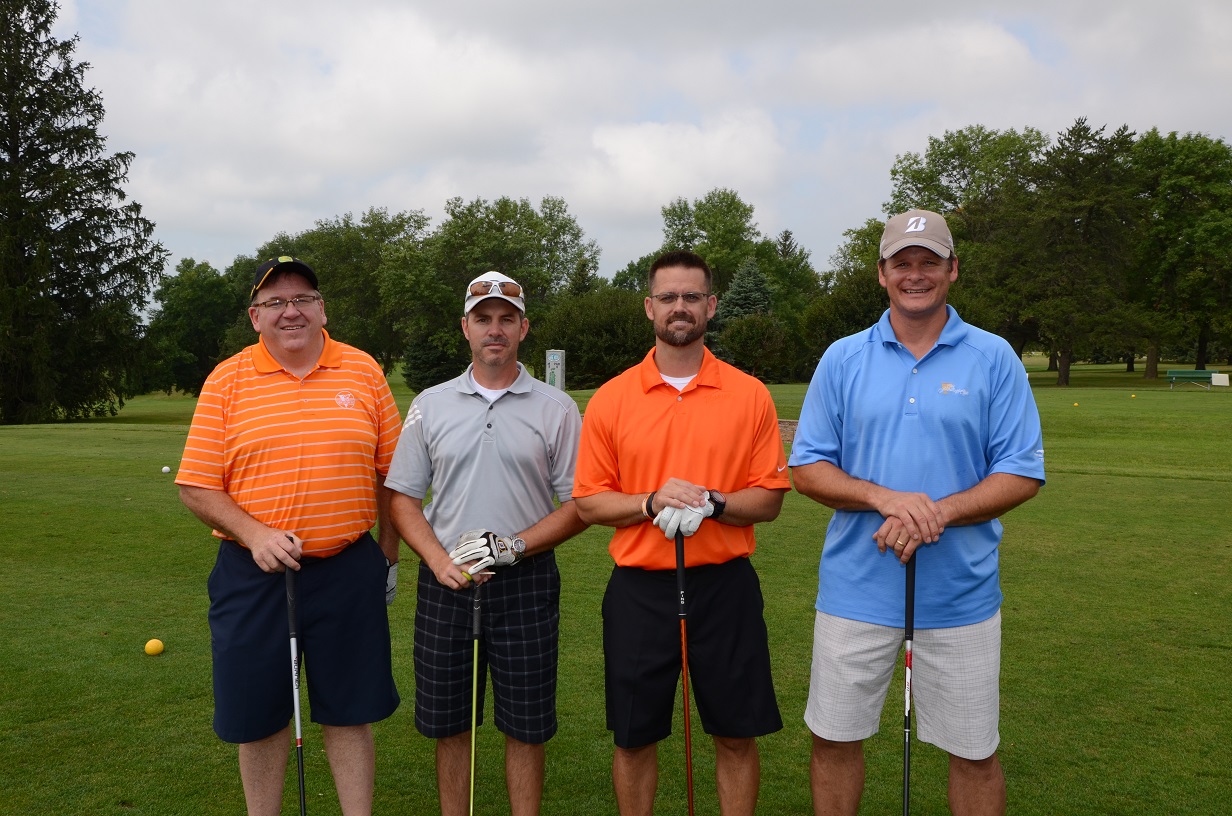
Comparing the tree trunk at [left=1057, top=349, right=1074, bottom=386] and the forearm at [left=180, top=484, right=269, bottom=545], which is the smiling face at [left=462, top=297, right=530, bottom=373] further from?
the tree trunk at [left=1057, top=349, right=1074, bottom=386]

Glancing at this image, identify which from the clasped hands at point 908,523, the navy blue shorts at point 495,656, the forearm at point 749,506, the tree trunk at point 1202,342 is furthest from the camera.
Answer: the tree trunk at point 1202,342

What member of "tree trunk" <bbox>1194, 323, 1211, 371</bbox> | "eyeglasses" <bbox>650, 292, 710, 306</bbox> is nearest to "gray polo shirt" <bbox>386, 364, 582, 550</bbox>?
"eyeglasses" <bbox>650, 292, 710, 306</bbox>

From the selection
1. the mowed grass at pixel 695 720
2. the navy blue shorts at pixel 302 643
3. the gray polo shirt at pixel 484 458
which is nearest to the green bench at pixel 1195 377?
the mowed grass at pixel 695 720

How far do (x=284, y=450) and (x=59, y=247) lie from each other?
118 ft

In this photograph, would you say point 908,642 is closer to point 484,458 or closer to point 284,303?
point 484,458

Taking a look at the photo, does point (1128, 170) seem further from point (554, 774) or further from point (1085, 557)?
point (554, 774)

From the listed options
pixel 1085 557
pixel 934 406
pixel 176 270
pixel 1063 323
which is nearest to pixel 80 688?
pixel 934 406

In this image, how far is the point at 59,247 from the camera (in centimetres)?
3325

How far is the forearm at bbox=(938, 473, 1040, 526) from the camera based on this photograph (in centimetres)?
291

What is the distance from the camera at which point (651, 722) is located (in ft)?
10.4

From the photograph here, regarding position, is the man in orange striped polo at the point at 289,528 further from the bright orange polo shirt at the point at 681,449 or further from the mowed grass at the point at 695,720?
the bright orange polo shirt at the point at 681,449

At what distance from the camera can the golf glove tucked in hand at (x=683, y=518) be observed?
9.61 ft

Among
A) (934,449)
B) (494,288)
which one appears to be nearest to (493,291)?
(494,288)

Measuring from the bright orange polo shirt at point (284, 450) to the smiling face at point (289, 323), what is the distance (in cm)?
5
